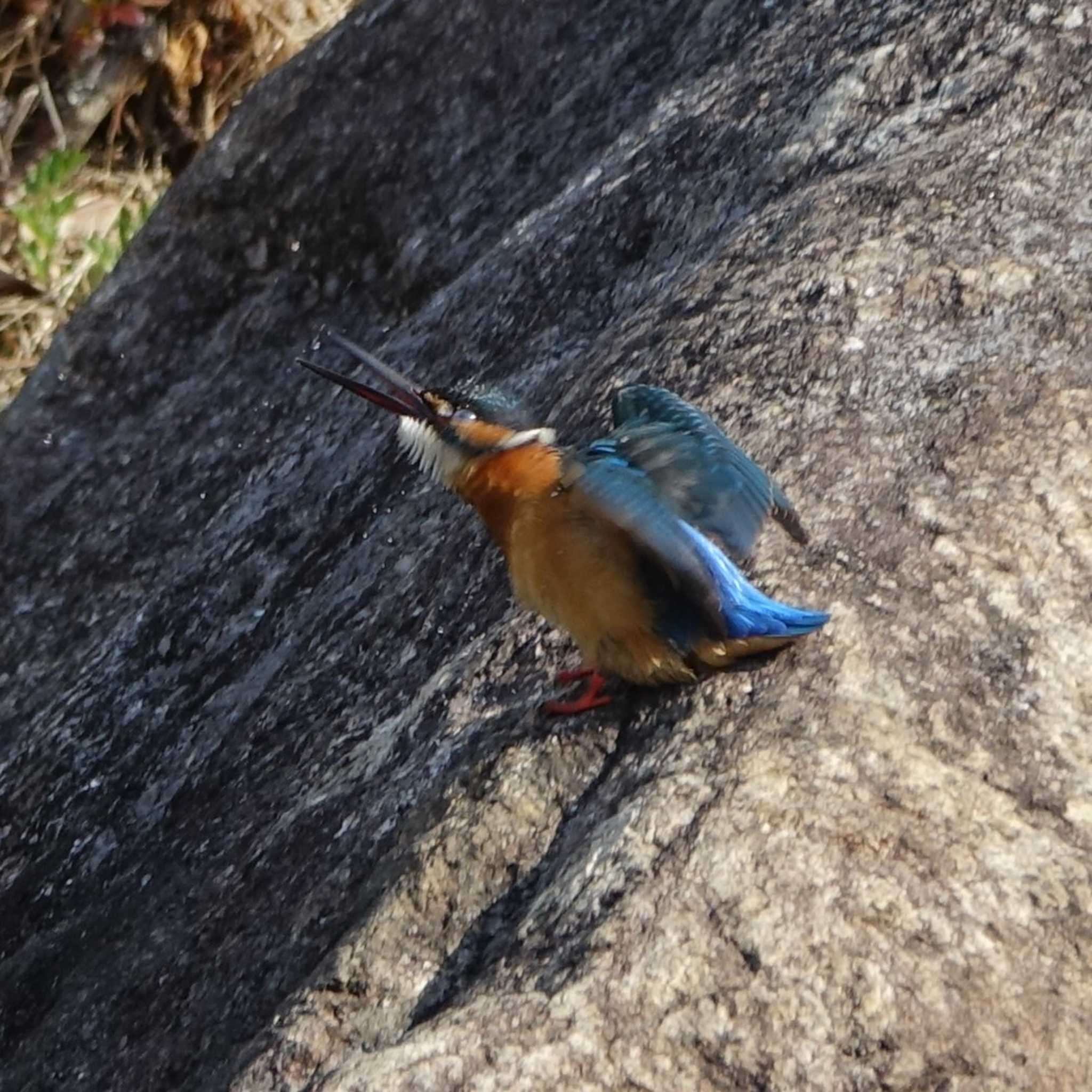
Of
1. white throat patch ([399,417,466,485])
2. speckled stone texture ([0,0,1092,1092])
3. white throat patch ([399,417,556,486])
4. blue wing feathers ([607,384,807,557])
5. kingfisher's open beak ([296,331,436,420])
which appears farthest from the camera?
kingfisher's open beak ([296,331,436,420])

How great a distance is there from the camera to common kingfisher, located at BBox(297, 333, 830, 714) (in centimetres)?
286

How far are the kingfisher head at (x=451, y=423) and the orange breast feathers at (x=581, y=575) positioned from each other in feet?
0.53

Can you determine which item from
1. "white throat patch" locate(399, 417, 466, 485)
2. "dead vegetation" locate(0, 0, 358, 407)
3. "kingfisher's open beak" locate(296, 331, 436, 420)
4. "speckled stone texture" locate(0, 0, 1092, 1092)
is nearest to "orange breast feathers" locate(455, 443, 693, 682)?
"speckled stone texture" locate(0, 0, 1092, 1092)

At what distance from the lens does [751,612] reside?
2.81 metres

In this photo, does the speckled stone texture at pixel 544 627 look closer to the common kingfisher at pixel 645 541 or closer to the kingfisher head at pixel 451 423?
the common kingfisher at pixel 645 541

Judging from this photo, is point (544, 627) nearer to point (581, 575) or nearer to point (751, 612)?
point (581, 575)

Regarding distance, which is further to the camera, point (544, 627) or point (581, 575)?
point (544, 627)

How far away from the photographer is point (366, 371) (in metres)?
4.72

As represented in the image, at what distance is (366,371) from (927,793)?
2498mm

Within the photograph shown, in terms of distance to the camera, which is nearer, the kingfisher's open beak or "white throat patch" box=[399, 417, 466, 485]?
"white throat patch" box=[399, 417, 466, 485]

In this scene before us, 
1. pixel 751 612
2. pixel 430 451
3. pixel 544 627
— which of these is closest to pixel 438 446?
pixel 430 451

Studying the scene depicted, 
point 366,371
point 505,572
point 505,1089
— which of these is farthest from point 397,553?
point 505,1089

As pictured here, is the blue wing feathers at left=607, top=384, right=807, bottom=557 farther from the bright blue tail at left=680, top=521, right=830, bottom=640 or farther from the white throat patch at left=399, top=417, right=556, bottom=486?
the white throat patch at left=399, top=417, right=556, bottom=486

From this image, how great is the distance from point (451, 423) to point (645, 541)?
32.5 inches
